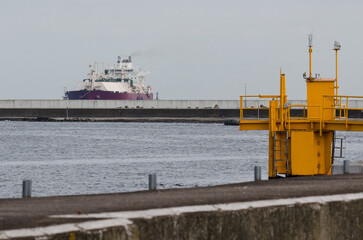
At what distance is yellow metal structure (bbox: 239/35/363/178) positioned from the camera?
2397 centimetres

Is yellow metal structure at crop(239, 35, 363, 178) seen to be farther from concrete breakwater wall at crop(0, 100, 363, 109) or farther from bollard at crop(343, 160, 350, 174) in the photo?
concrete breakwater wall at crop(0, 100, 363, 109)

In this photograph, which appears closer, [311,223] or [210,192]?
[311,223]

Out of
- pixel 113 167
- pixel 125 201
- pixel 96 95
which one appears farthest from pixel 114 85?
pixel 125 201

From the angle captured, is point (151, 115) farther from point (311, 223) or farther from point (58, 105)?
point (311, 223)

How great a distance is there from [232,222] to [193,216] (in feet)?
2.01

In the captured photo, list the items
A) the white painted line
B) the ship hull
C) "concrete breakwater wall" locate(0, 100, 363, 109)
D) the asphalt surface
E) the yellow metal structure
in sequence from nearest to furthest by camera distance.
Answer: the white painted line
the asphalt surface
the yellow metal structure
"concrete breakwater wall" locate(0, 100, 363, 109)
the ship hull

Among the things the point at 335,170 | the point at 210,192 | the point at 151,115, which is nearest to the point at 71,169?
the point at 335,170

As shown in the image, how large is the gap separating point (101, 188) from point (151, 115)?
109 m

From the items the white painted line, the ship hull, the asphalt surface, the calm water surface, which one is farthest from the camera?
the ship hull

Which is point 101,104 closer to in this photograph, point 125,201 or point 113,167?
point 113,167

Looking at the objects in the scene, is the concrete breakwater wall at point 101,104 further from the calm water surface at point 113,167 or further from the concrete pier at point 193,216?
the concrete pier at point 193,216

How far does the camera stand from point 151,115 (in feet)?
459

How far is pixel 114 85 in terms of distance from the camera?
166000 mm

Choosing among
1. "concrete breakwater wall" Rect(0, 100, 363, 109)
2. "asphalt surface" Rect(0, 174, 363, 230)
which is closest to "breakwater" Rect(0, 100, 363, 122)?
"concrete breakwater wall" Rect(0, 100, 363, 109)
